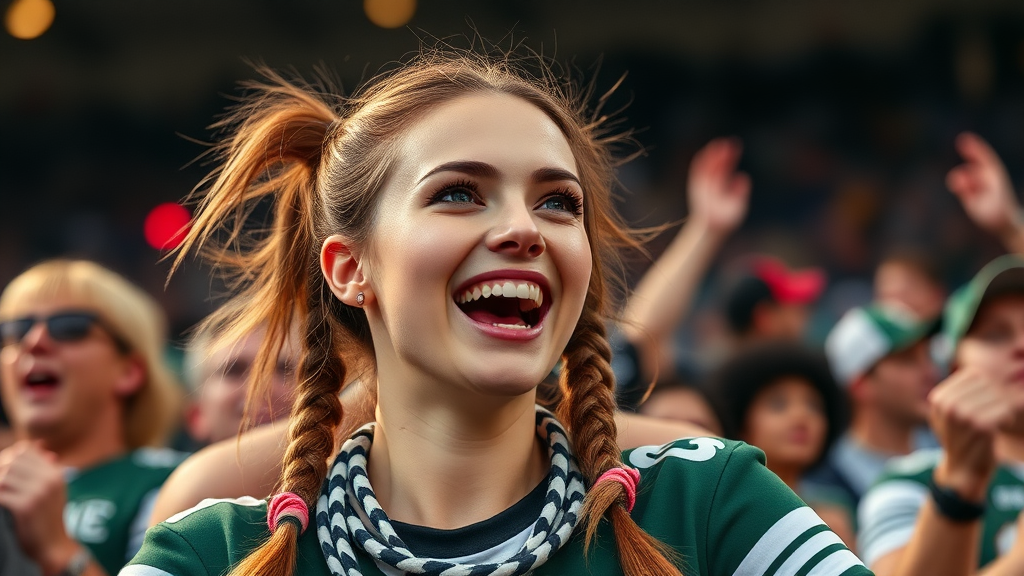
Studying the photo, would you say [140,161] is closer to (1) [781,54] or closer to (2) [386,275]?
(1) [781,54]

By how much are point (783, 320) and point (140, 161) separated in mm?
8022

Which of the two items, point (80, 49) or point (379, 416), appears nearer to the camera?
point (379, 416)

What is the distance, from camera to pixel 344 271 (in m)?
2.20

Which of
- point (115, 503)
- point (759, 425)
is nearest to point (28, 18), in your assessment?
point (115, 503)

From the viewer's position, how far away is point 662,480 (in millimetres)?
2027

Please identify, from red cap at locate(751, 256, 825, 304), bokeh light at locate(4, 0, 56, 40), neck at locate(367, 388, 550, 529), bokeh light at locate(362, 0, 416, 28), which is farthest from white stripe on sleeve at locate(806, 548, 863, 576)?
bokeh light at locate(362, 0, 416, 28)

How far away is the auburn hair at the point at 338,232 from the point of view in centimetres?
211

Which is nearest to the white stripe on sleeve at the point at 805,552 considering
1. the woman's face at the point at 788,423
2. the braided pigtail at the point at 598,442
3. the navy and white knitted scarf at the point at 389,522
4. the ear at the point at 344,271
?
the braided pigtail at the point at 598,442

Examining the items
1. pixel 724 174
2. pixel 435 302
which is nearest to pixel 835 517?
pixel 724 174

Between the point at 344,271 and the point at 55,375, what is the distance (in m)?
2.19

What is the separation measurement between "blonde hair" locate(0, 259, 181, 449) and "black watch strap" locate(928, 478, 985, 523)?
2.64 meters

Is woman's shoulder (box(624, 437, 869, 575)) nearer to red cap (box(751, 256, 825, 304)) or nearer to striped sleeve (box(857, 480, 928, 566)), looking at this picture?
striped sleeve (box(857, 480, 928, 566))

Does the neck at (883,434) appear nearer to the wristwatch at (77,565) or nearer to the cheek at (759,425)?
the cheek at (759,425)

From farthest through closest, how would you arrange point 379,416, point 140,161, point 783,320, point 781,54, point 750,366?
point 781,54 < point 140,161 < point 783,320 < point 750,366 < point 379,416
